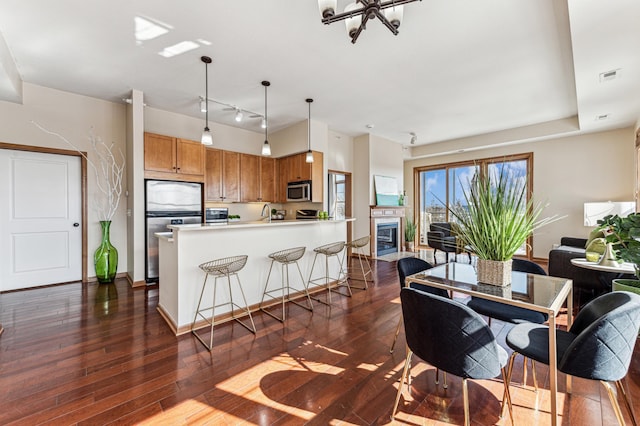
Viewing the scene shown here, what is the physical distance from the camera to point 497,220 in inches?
67.6

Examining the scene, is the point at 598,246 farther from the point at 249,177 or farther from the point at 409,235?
the point at 249,177

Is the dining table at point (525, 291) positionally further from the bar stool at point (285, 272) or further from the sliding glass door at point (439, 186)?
the sliding glass door at point (439, 186)

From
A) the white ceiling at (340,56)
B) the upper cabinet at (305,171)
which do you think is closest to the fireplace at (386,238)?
the upper cabinet at (305,171)

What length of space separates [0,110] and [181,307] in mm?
3868

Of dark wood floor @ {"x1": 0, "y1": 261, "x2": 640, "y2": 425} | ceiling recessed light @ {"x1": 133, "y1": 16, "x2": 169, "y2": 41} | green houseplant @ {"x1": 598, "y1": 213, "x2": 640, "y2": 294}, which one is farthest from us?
ceiling recessed light @ {"x1": 133, "y1": 16, "x2": 169, "y2": 41}

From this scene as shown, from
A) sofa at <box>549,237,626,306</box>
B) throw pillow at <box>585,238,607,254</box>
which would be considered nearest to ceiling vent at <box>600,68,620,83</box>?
throw pillow at <box>585,238,607,254</box>

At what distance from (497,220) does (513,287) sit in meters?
0.45

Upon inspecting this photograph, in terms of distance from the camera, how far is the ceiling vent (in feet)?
9.68

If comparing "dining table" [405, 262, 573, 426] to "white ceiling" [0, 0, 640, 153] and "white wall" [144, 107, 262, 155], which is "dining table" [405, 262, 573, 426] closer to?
"white ceiling" [0, 0, 640, 153]

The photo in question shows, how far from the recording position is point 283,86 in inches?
151

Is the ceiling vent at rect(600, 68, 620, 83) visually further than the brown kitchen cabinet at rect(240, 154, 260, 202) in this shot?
No

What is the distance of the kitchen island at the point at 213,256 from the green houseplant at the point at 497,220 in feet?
7.29

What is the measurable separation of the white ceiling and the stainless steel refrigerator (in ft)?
4.51

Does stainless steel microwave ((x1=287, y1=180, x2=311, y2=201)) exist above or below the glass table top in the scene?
above
